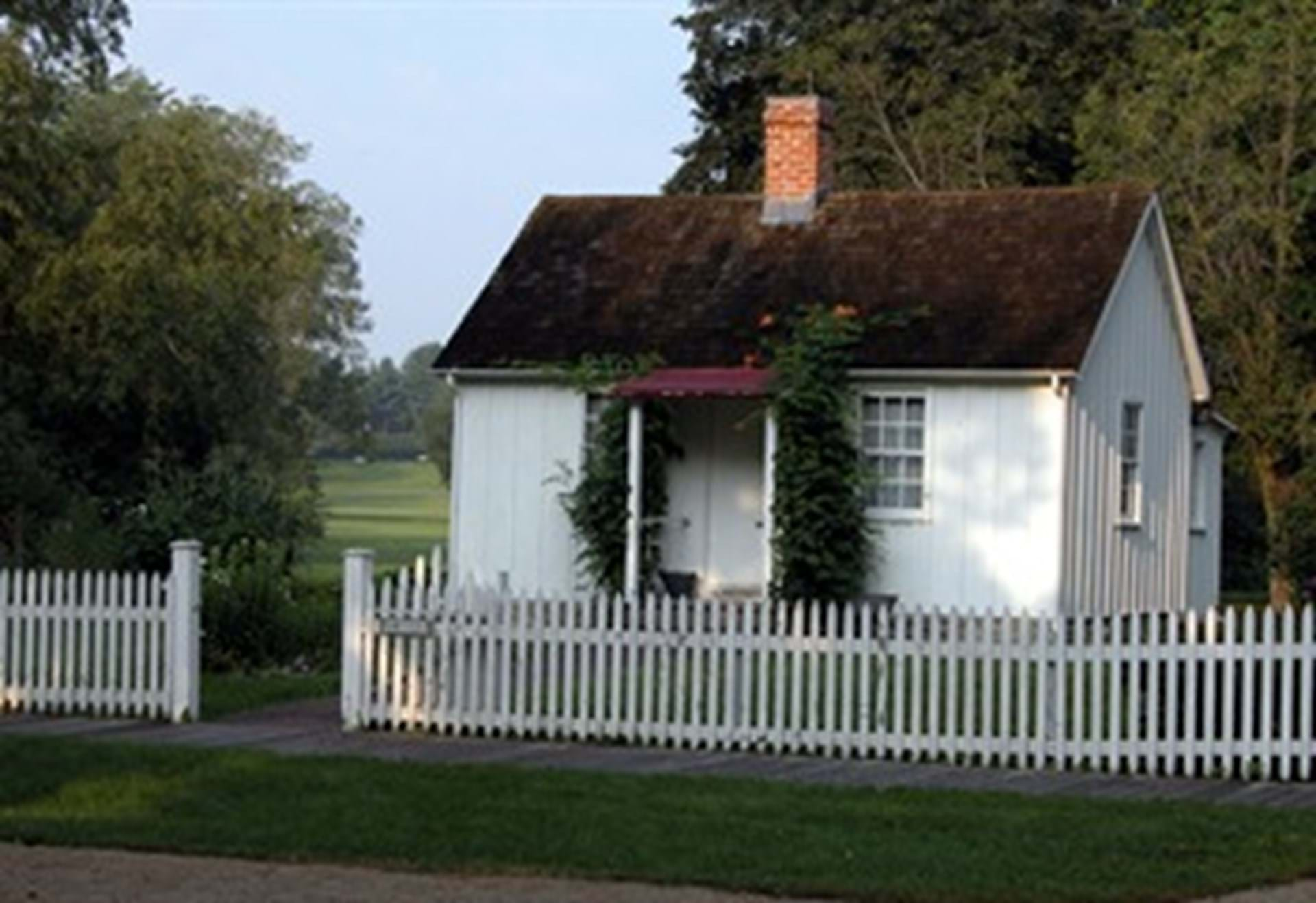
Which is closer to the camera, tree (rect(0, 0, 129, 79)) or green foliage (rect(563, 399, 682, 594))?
green foliage (rect(563, 399, 682, 594))

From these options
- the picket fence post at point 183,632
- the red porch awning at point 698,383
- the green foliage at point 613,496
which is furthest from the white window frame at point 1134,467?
the picket fence post at point 183,632

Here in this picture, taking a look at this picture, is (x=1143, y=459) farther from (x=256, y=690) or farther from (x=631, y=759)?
(x=631, y=759)

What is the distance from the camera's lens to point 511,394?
95.0ft

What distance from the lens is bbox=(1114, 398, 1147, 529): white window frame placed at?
28.4 m

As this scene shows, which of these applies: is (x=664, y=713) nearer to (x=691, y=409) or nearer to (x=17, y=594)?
(x=17, y=594)

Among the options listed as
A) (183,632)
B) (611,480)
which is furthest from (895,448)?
(183,632)

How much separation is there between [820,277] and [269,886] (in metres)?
17.4

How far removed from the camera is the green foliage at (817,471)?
2667 cm

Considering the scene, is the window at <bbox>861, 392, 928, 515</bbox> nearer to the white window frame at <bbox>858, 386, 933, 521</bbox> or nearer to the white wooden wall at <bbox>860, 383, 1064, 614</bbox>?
the white window frame at <bbox>858, 386, 933, 521</bbox>

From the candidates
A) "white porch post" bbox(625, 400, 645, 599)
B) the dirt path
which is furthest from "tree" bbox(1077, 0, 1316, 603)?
the dirt path

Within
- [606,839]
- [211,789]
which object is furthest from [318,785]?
[606,839]

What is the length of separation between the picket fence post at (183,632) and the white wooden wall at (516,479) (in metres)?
9.55

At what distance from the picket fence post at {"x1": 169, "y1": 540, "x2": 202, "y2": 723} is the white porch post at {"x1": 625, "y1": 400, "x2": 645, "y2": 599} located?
8.98 meters

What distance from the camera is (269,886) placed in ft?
39.9
